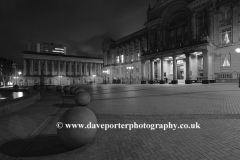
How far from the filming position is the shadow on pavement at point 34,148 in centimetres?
368

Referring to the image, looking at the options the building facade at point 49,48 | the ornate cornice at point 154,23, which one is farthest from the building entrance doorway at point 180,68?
the building facade at point 49,48

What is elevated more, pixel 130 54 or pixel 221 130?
pixel 130 54

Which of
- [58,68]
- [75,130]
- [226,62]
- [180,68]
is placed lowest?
[75,130]

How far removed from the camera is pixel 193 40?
3316 cm

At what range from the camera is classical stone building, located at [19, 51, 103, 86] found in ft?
276

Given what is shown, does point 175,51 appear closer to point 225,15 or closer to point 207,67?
point 207,67

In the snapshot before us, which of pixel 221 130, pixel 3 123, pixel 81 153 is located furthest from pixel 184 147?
pixel 3 123

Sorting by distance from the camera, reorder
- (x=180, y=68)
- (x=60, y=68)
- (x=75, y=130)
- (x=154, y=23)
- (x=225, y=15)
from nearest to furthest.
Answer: (x=75, y=130) < (x=225, y=15) < (x=180, y=68) < (x=154, y=23) < (x=60, y=68)

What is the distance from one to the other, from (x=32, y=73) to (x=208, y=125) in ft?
322

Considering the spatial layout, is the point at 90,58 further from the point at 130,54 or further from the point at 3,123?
the point at 3,123

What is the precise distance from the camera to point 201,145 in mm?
3883

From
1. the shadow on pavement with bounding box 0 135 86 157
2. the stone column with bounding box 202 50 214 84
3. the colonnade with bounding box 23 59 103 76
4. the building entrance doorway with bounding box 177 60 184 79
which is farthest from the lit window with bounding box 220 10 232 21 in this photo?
the colonnade with bounding box 23 59 103 76

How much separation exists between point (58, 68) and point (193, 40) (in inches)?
3326

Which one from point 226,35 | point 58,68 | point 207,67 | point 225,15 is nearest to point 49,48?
point 58,68
